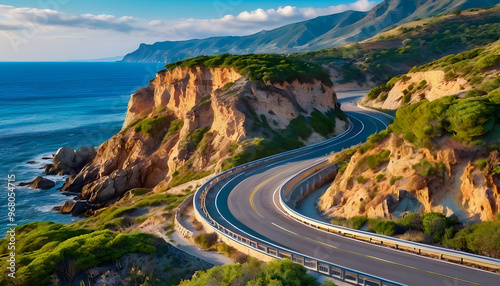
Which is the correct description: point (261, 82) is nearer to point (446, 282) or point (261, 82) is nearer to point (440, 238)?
point (440, 238)

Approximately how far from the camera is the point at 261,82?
56531 millimetres

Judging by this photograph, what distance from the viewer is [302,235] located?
24.5 m

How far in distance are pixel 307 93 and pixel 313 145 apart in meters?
13.7

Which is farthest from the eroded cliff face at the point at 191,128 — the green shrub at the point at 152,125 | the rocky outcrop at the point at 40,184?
the rocky outcrop at the point at 40,184

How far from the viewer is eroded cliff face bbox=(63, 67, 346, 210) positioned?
50653 millimetres

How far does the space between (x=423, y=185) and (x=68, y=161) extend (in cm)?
6275

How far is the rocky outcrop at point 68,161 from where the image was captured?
Answer: 223 ft

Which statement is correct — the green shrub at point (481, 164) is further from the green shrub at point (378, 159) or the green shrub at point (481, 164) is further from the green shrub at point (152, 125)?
the green shrub at point (152, 125)

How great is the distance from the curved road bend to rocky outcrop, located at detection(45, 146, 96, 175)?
136 ft

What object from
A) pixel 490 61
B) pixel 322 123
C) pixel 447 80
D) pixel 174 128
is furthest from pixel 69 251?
pixel 447 80

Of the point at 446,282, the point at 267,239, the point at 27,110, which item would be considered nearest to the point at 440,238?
the point at 446,282

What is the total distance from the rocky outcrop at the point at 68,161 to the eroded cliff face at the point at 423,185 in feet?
179

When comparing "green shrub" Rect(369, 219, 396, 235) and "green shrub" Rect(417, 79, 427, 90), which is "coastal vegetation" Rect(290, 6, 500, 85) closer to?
"green shrub" Rect(417, 79, 427, 90)

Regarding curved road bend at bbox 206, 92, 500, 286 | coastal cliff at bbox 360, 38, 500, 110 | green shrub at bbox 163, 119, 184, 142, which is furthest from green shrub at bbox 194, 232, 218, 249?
green shrub at bbox 163, 119, 184, 142
